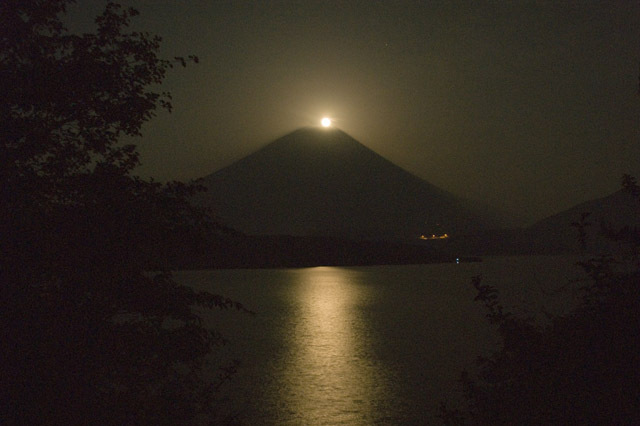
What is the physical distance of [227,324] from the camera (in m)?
26.1

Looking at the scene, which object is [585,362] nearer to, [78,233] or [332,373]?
[78,233]

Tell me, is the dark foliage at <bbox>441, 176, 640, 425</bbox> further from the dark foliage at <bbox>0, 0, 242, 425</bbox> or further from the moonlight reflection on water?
the moonlight reflection on water

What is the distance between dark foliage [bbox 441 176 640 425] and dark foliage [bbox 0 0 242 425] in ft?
10.9

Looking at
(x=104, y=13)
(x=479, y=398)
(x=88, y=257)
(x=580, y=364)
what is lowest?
(x=479, y=398)

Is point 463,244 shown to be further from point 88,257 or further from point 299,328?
point 88,257

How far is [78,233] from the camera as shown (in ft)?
17.9

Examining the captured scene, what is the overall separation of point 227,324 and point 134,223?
21187mm

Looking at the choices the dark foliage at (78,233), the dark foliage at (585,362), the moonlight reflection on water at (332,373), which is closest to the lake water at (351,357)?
the moonlight reflection on water at (332,373)

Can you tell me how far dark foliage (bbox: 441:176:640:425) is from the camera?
15.0ft

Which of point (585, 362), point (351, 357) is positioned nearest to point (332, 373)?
point (351, 357)

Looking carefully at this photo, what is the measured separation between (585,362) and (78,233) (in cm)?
488

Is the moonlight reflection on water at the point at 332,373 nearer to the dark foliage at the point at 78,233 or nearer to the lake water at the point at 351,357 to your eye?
the lake water at the point at 351,357

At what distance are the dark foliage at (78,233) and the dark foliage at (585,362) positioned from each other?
334cm

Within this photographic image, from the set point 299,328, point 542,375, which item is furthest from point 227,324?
point 542,375
